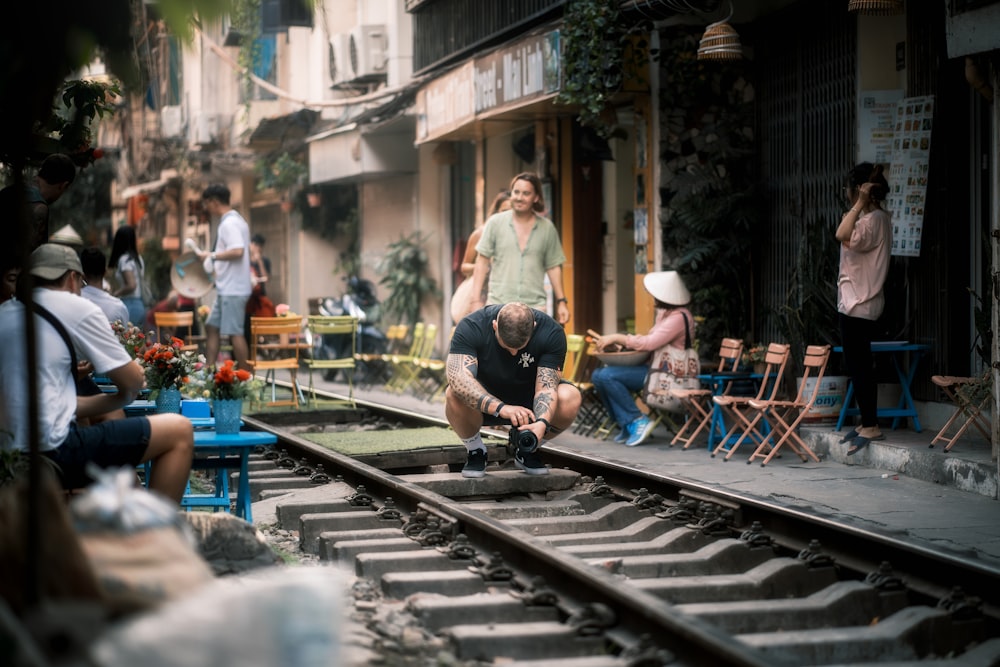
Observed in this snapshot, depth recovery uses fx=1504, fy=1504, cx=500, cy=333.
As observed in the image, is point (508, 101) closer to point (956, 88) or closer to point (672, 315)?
point (672, 315)

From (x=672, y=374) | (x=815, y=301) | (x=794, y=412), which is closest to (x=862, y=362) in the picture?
(x=794, y=412)

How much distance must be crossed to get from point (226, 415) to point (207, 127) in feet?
93.3

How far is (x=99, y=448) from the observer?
22.4ft

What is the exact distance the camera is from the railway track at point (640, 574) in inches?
229

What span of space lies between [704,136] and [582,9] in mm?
1767

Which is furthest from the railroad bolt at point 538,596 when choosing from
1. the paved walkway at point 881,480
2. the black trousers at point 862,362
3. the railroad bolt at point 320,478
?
the black trousers at point 862,362

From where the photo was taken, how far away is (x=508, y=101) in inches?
687

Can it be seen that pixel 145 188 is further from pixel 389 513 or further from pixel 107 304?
pixel 389 513

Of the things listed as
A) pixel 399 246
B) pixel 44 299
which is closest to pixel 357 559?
pixel 44 299

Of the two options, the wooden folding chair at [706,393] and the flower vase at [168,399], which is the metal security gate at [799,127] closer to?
the wooden folding chair at [706,393]

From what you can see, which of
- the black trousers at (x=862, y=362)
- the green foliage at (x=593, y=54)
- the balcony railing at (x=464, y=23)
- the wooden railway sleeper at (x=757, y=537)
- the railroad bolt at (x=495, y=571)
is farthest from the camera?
the balcony railing at (x=464, y=23)

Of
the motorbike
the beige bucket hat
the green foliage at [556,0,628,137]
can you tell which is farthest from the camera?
the motorbike

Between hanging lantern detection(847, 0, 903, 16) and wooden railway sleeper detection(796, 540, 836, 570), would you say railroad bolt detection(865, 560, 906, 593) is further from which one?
hanging lantern detection(847, 0, 903, 16)

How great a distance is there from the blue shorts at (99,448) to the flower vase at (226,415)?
150 centimetres
